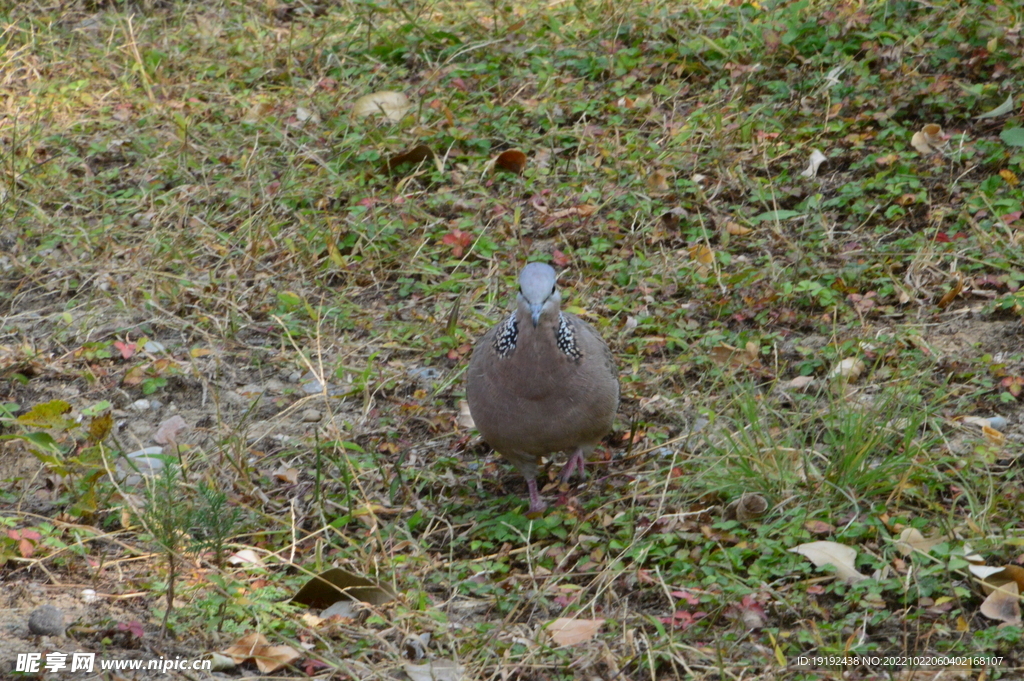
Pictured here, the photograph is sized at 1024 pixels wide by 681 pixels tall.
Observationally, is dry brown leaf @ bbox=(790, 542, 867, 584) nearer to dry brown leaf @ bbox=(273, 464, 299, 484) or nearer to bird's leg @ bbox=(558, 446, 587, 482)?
bird's leg @ bbox=(558, 446, 587, 482)

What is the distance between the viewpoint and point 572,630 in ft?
10.7

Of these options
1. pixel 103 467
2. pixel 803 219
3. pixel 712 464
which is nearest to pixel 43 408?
pixel 103 467

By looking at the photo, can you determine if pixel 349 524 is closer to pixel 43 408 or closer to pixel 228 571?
pixel 228 571

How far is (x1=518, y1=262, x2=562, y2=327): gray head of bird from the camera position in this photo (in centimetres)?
376

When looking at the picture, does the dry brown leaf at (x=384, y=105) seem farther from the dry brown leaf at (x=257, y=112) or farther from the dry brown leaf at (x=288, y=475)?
the dry brown leaf at (x=288, y=475)

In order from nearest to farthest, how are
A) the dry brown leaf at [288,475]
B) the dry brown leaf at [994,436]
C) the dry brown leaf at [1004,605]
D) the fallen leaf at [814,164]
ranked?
the dry brown leaf at [1004,605] < the dry brown leaf at [994,436] < the dry brown leaf at [288,475] < the fallen leaf at [814,164]

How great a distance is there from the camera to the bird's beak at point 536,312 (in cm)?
370

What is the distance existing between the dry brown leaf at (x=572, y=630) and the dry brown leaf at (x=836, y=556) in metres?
0.71

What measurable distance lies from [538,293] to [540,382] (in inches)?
13.3

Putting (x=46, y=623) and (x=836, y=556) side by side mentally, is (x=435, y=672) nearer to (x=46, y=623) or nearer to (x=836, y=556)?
(x=46, y=623)

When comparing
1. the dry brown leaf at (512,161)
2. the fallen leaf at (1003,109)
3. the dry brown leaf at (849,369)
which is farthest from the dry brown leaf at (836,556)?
the dry brown leaf at (512,161)

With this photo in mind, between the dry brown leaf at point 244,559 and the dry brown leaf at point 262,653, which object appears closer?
the dry brown leaf at point 262,653

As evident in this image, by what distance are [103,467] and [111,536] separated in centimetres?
37

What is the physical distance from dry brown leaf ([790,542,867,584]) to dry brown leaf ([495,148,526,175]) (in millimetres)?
3352
